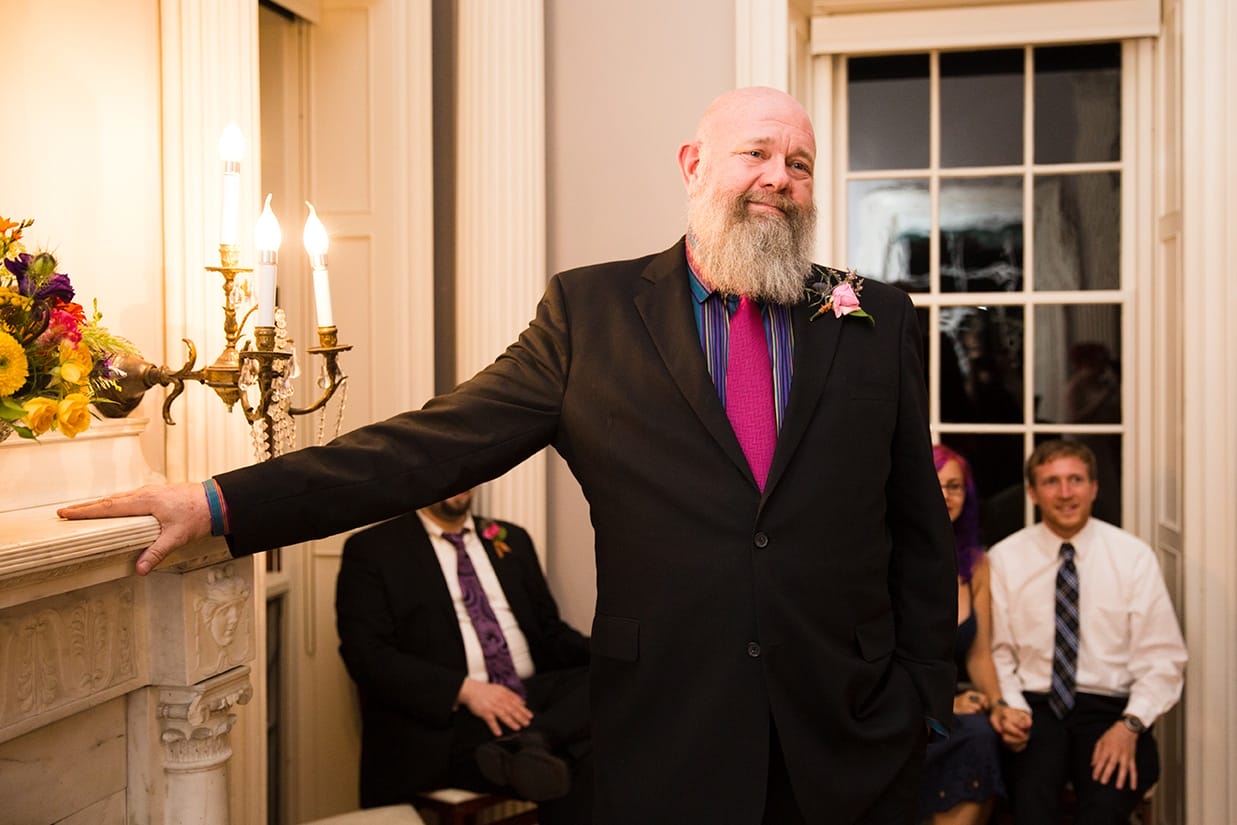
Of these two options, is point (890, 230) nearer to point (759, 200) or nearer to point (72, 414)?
point (759, 200)

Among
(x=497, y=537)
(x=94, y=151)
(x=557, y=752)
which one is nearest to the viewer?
(x=94, y=151)

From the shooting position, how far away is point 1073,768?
3.70 meters

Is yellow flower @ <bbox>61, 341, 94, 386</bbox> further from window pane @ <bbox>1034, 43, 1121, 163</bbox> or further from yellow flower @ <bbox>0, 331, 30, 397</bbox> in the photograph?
window pane @ <bbox>1034, 43, 1121, 163</bbox>

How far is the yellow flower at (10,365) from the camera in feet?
5.98

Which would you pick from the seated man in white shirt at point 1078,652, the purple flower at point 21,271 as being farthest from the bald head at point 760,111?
the seated man in white shirt at point 1078,652

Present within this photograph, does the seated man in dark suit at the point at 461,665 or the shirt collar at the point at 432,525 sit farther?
the shirt collar at the point at 432,525

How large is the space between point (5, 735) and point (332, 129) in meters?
2.49

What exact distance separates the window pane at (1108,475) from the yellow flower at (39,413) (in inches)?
136

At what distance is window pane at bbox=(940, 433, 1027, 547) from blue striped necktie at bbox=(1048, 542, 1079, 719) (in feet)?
2.00

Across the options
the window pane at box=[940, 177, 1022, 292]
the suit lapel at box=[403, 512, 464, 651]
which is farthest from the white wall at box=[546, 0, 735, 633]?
the window pane at box=[940, 177, 1022, 292]

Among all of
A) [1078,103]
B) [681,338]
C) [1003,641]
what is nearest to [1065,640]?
[1003,641]

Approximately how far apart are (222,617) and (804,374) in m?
1.21

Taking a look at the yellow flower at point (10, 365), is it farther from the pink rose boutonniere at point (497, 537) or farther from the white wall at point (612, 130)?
the white wall at point (612, 130)

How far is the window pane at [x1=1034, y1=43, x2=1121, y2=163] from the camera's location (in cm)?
435
